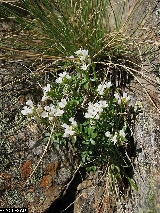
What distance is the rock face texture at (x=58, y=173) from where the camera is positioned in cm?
239

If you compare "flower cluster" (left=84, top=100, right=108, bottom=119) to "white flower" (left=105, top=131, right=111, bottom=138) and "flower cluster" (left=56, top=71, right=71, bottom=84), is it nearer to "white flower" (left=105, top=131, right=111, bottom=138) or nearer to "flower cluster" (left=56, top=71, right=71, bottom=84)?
"white flower" (left=105, top=131, right=111, bottom=138)

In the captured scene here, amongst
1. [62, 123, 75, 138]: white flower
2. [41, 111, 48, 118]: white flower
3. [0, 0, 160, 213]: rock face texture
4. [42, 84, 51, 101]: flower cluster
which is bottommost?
[0, 0, 160, 213]: rock face texture

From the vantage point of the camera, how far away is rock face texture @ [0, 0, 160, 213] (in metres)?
2.39

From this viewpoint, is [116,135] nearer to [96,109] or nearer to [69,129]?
[96,109]

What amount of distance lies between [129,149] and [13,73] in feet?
3.91

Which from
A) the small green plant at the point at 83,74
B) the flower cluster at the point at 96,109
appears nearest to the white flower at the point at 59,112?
the small green plant at the point at 83,74

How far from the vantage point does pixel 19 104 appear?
2.68 metres

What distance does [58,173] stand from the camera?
2.54 meters

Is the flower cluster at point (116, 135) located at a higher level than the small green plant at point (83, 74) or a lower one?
lower

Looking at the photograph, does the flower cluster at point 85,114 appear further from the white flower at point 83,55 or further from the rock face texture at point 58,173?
the rock face texture at point 58,173

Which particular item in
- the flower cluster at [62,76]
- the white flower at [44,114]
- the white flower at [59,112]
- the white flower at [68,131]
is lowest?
the white flower at [68,131]

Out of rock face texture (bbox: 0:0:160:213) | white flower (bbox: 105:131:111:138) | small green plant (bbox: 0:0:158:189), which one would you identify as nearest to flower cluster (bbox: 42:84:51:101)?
small green plant (bbox: 0:0:158:189)

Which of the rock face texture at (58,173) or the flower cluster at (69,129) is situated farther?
the rock face texture at (58,173)

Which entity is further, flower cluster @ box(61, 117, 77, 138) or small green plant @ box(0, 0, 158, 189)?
small green plant @ box(0, 0, 158, 189)
